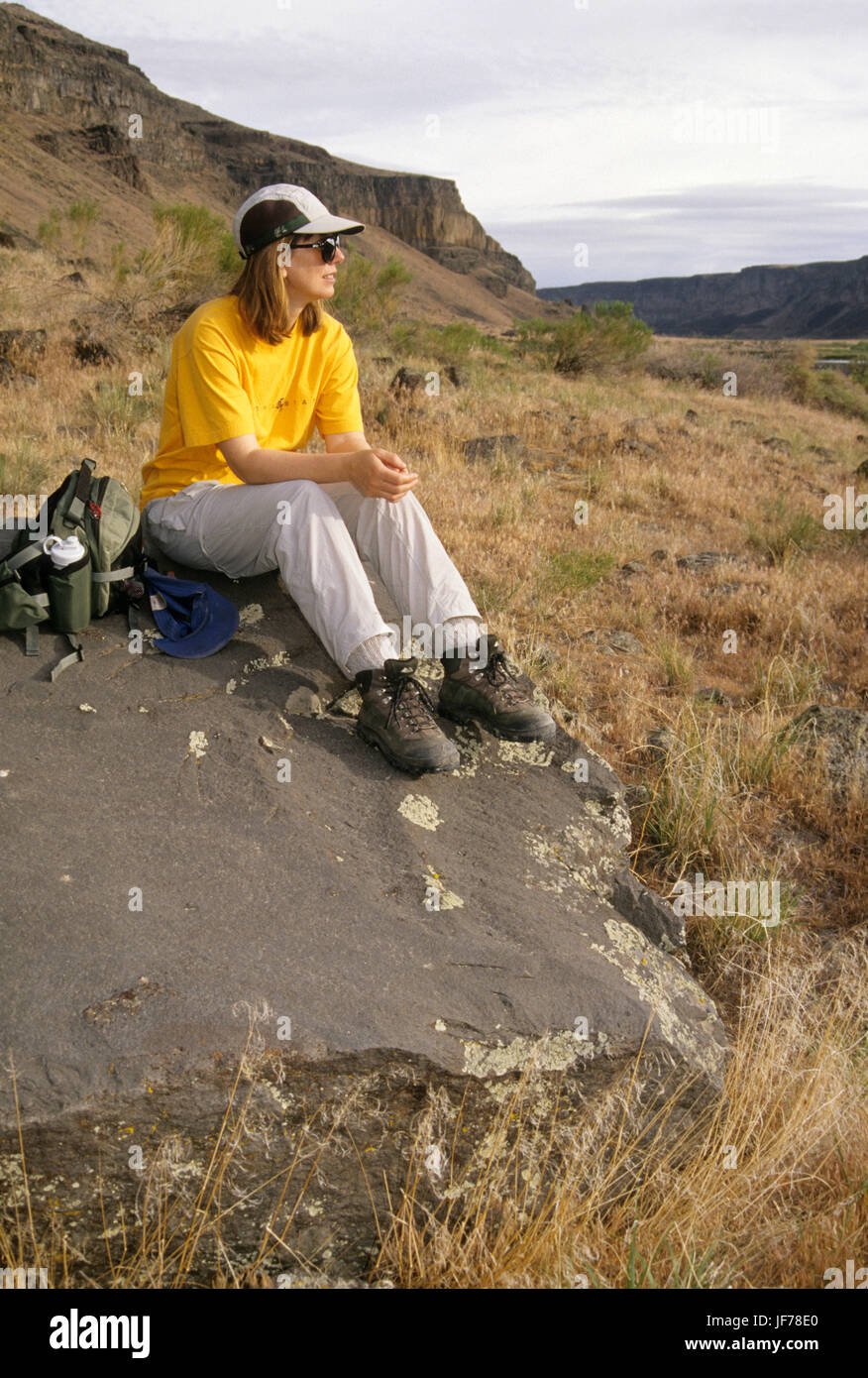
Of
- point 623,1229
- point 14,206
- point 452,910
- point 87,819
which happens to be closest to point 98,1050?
point 87,819

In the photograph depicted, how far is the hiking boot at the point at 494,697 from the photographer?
3262mm

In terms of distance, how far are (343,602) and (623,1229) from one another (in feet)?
6.33

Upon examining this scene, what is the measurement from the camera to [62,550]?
3119 mm

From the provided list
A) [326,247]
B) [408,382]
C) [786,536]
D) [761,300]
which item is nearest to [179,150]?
[408,382]

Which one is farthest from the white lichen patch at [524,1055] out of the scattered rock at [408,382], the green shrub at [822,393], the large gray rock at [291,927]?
the green shrub at [822,393]

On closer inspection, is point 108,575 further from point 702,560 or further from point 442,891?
point 702,560

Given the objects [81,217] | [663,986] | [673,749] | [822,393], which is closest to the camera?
[663,986]

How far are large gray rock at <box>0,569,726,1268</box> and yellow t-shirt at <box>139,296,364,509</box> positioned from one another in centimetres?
79

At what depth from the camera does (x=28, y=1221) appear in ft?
6.29

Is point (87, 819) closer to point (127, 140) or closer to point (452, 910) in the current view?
point (452, 910)

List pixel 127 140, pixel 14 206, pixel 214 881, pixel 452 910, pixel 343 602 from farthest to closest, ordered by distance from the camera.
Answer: pixel 127 140 < pixel 14 206 < pixel 343 602 < pixel 452 910 < pixel 214 881

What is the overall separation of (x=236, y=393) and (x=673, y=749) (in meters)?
Result: 2.32

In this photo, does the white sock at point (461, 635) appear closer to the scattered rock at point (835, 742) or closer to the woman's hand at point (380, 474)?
the woman's hand at point (380, 474)

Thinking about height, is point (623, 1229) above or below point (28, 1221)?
below
